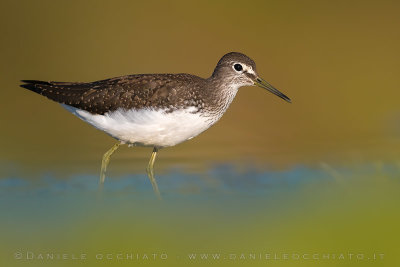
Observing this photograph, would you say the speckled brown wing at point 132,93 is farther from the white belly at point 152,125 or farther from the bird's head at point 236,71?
the bird's head at point 236,71

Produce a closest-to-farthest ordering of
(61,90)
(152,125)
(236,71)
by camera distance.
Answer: (152,125)
(236,71)
(61,90)

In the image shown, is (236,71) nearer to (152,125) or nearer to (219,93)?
(219,93)

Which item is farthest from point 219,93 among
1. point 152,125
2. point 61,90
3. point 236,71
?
point 61,90

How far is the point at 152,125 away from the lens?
891cm

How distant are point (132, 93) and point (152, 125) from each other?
619 mm

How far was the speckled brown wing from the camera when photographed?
9000 mm

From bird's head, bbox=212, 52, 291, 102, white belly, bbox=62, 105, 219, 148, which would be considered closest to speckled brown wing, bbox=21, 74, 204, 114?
white belly, bbox=62, 105, 219, 148

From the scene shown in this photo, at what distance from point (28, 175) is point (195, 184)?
2.51 metres

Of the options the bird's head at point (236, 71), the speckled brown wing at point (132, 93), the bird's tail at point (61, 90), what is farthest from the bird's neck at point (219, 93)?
the bird's tail at point (61, 90)

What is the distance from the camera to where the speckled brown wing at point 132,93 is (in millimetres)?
9000

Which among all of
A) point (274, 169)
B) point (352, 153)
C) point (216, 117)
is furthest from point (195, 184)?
point (352, 153)

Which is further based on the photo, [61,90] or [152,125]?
[61,90]

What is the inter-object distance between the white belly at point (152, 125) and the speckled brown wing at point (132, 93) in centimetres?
10

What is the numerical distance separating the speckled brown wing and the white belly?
0.10 meters
